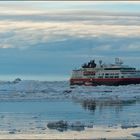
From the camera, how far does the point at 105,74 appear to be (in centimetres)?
7700

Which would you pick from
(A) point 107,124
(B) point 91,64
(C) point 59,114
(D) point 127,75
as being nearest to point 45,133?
(A) point 107,124

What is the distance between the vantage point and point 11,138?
15789mm

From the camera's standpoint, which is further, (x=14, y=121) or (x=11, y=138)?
(x=14, y=121)

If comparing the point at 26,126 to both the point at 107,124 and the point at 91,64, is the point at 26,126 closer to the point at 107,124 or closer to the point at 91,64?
the point at 107,124

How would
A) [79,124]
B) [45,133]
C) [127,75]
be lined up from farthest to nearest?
[127,75], [79,124], [45,133]

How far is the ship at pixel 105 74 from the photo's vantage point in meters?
74.6

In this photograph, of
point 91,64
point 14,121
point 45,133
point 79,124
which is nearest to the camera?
point 45,133

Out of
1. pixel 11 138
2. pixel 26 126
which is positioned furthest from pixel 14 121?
pixel 11 138

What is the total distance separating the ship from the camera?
7456 centimetres

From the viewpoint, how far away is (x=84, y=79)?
7962 centimetres

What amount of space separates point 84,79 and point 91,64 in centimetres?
358

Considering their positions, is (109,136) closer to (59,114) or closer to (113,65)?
(59,114)

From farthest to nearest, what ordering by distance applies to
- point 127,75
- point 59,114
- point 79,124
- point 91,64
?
point 91,64
point 127,75
point 59,114
point 79,124

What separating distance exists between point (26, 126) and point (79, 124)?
175 centimetres
